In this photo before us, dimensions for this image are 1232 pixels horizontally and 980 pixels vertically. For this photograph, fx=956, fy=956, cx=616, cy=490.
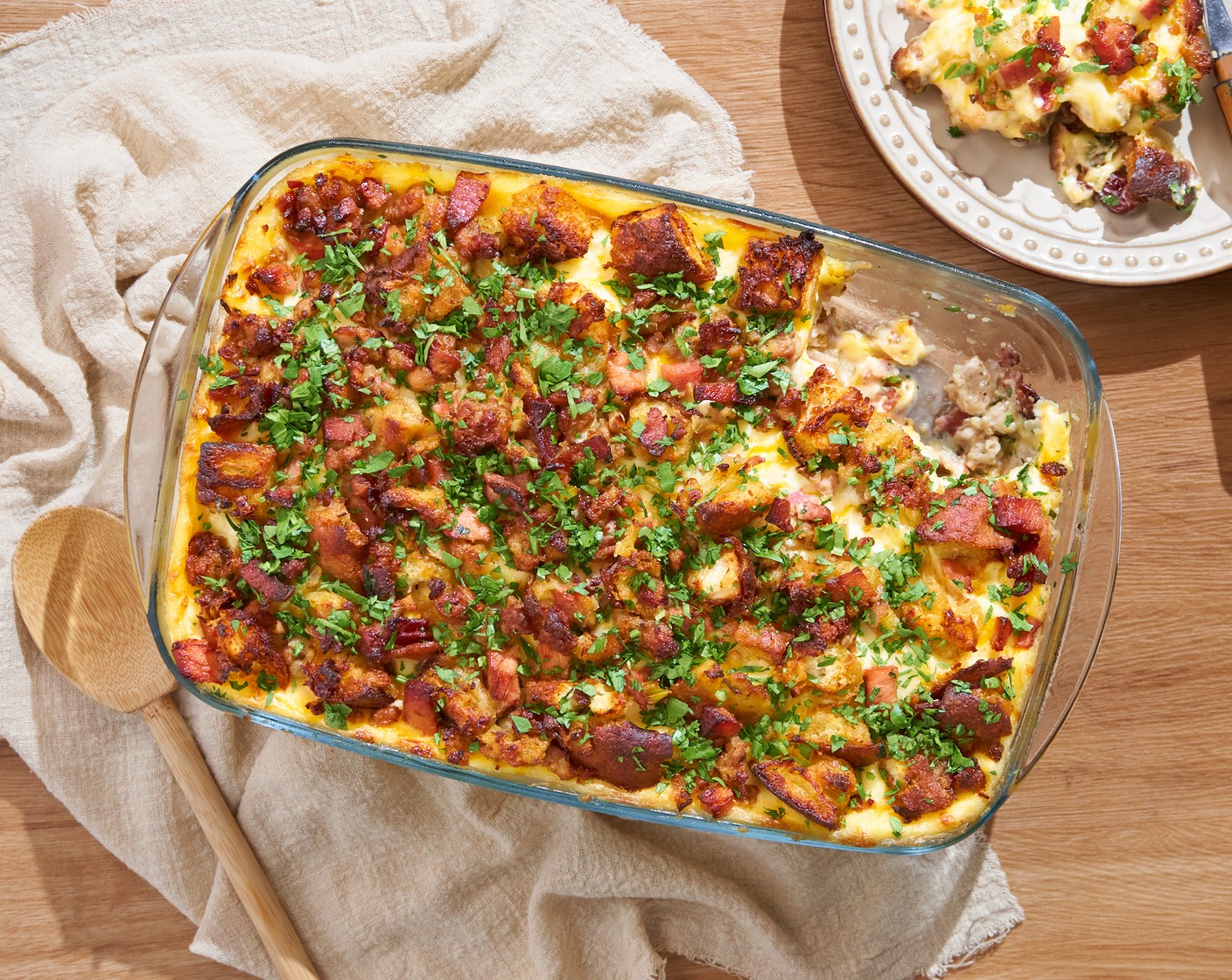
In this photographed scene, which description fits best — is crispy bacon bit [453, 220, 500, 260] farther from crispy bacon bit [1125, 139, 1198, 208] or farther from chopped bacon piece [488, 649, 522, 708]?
crispy bacon bit [1125, 139, 1198, 208]

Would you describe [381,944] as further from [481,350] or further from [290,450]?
[481,350]

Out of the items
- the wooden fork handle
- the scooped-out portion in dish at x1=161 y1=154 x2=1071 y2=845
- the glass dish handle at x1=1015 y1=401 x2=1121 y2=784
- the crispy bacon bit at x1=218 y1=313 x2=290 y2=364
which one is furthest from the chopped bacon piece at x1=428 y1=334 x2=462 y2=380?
the wooden fork handle

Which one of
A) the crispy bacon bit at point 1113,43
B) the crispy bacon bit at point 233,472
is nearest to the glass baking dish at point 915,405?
the crispy bacon bit at point 233,472

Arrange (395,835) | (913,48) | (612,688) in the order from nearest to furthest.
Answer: (612,688) → (913,48) → (395,835)

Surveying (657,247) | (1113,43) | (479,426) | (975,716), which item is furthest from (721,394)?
(1113,43)

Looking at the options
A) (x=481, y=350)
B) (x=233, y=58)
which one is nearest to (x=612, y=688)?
(x=481, y=350)

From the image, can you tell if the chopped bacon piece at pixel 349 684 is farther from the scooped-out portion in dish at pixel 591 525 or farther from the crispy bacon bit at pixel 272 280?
the crispy bacon bit at pixel 272 280
